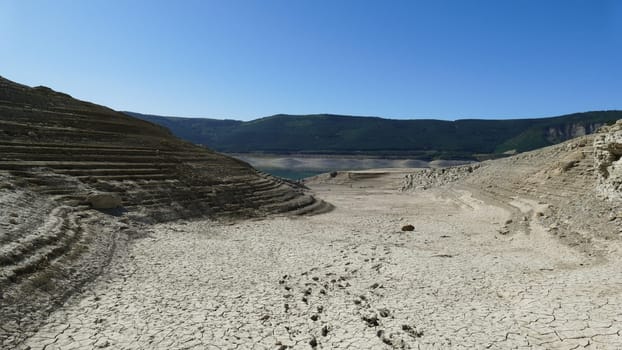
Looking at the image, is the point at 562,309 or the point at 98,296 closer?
the point at 562,309

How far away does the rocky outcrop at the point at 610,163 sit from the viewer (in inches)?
702

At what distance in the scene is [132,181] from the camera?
82.0 feet

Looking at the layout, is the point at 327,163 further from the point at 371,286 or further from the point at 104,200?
the point at 371,286

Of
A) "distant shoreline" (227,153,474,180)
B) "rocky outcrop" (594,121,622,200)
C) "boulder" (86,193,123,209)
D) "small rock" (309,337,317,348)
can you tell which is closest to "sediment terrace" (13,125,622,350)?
"small rock" (309,337,317,348)

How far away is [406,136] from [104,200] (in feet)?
534

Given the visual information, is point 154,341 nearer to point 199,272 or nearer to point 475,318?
point 199,272

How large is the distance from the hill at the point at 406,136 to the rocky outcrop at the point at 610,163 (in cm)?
11626

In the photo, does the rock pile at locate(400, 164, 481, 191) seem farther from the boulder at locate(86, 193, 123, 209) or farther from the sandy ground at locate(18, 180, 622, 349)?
the boulder at locate(86, 193, 123, 209)

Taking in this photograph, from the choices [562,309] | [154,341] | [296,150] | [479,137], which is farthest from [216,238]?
[479,137]

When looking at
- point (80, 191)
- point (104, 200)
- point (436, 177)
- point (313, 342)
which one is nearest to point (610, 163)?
point (313, 342)

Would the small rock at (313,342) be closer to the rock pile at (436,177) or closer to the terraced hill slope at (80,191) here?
the terraced hill slope at (80,191)

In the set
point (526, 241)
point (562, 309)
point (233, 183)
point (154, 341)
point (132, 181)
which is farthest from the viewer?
point (233, 183)

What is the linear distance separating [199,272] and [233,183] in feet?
62.3

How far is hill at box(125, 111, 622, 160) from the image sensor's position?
15125cm
